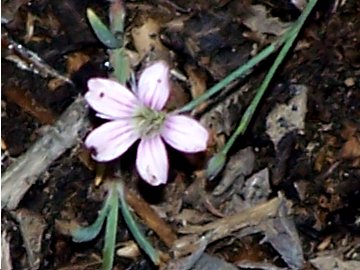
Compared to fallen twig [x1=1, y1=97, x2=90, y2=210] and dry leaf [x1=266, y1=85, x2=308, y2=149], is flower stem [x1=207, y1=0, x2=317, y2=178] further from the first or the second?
fallen twig [x1=1, y1=97, x2=90, y2=210]

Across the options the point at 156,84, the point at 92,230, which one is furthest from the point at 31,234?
the point at 156,84

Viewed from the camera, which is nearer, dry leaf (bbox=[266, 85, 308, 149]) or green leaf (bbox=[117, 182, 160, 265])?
green leaf (bbox=[117, 182, 160, 265])

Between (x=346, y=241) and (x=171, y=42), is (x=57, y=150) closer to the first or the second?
(x=171, y=42)

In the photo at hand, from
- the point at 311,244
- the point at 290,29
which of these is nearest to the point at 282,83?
the point at 290,29

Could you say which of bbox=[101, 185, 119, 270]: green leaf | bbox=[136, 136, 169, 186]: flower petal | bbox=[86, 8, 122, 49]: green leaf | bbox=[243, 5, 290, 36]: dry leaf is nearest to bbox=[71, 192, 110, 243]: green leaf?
bbox=[101, 185, 119, 270]: green leaf

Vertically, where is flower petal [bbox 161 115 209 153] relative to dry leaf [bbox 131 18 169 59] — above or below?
below

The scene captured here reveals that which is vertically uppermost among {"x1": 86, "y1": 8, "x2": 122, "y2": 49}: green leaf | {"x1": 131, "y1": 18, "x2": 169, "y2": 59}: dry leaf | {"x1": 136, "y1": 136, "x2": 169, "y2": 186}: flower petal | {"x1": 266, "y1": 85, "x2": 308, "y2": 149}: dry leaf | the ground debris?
{"x1": 86, "y1": 8, "x2": 122, "y2": 49}: green leaf

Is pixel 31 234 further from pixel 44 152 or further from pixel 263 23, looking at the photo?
pixel 263 23
